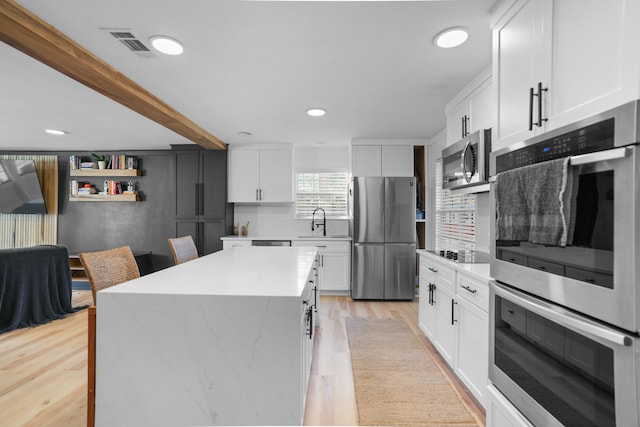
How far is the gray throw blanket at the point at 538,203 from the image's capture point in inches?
39.4

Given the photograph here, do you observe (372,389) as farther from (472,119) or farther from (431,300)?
(472,119)

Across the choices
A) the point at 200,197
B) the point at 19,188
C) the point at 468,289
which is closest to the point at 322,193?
the point at 200,197

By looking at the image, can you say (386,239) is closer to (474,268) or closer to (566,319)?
(474,268)

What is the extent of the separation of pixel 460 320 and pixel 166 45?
2695 mm

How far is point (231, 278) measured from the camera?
1.83 m

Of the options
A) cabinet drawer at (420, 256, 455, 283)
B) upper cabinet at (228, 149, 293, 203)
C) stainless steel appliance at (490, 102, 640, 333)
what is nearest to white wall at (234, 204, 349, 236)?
upper cabinet at (228, 149, 293, 203)

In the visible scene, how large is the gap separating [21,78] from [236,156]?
2.84 metres

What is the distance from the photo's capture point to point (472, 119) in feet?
8.64

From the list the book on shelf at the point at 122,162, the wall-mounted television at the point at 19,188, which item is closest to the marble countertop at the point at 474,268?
the book on shelf at the point at 122,162

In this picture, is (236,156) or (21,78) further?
(236,156)

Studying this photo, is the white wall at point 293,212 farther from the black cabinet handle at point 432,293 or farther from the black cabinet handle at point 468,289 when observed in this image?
the black cabinet handle at point 468,289

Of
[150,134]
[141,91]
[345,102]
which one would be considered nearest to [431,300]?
[345,102]

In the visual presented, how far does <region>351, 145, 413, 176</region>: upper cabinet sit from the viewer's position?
4988mm

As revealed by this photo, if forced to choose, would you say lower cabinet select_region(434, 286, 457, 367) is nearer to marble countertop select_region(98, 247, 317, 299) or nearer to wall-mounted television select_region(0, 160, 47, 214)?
marble countertop select_region(98, 247, 317, 299)
